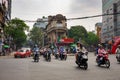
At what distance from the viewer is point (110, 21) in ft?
339

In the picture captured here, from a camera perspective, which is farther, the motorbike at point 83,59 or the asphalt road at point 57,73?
the motorbike at point 83,59

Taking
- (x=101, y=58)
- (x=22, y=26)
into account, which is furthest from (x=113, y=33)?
(x=101, y=58)

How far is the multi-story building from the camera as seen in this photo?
97.1 m

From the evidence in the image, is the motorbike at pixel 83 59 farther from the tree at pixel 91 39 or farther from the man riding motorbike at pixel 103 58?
the tree at pixel 91 39

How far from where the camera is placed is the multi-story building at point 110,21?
318 ft

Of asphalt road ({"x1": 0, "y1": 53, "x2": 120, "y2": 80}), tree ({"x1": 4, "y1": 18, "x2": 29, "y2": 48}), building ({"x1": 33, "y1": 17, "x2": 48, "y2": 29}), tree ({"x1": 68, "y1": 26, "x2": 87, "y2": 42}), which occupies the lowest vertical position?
asphalt road ({"x1": 0, "y1": 53, "x2": 120, "y2": 80})

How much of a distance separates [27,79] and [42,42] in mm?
129763

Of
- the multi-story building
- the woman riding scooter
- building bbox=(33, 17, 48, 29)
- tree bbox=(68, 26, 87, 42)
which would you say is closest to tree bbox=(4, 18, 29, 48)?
the multi-story building

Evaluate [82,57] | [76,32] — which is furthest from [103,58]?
[76,32]

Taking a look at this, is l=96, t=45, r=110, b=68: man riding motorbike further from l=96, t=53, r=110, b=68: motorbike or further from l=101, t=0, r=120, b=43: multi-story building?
l=101, t=0, r=120, b=43: multi-story building

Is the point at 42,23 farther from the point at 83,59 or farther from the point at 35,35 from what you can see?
the point at 83,59

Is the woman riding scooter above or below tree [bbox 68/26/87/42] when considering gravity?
below

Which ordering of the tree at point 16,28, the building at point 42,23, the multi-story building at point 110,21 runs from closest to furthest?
1. the tree at point 16,28
2. the multi-story building at point 110,21
3. the building at point 42,23

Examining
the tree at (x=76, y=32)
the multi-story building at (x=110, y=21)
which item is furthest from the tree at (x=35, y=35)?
the multi-story building at (x=110, y=21)
